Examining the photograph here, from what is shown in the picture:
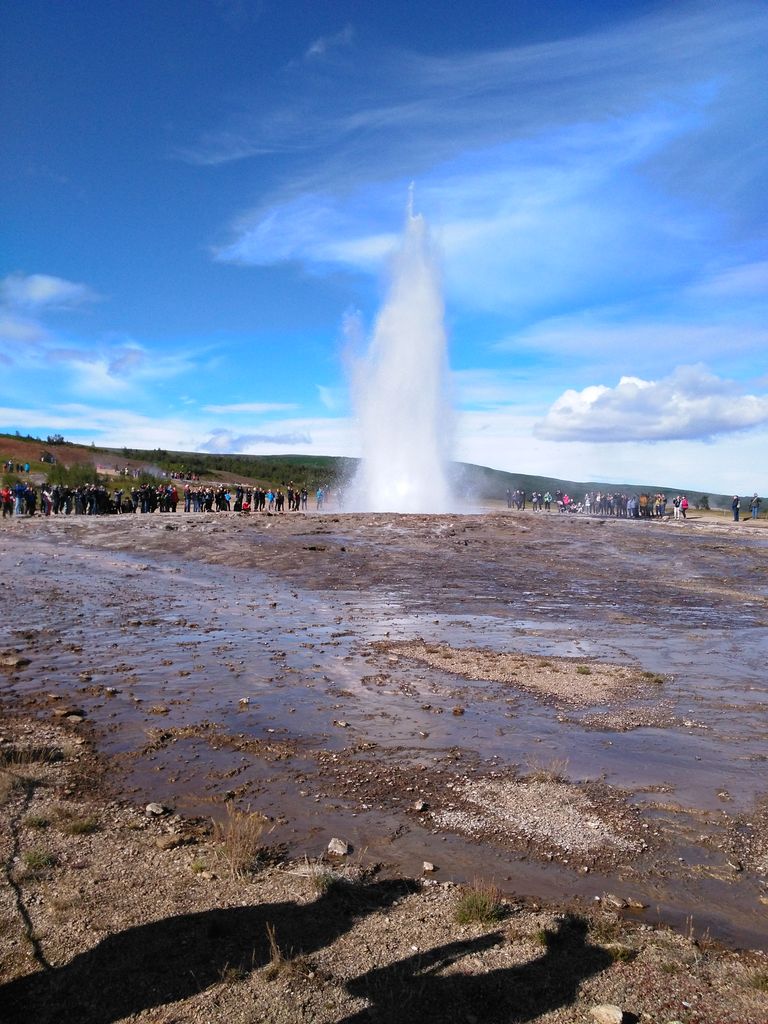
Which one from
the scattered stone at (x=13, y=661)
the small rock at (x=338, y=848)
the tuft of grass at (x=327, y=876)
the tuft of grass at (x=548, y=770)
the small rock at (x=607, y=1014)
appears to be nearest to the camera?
the small rock at (x=607, y=1014)

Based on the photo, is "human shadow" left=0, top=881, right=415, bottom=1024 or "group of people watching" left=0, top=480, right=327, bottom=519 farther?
"group of people watching" left=0, top=480, right=327, bottom=519

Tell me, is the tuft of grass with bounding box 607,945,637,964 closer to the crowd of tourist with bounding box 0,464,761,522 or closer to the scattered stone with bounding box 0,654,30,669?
the scattered stone with bounding box 0,654,30,669

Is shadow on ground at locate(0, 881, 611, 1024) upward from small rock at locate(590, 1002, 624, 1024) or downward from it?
downward

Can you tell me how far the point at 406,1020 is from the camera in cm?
330

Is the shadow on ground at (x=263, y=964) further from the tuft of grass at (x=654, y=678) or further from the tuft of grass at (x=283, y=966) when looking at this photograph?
the tuft of grass at (x=654, y=678)

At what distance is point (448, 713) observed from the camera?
8.06 meters

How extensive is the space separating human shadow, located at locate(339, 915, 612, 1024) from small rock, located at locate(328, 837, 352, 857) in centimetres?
122

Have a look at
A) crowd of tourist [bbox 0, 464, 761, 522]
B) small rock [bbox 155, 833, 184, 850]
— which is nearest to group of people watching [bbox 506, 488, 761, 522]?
crowd of tourist [bbox 0, 464, 761, 522]

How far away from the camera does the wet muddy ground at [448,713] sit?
16.5 feet

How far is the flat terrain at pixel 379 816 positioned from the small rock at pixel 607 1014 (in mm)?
57

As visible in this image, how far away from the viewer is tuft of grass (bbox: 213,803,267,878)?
14.9ft

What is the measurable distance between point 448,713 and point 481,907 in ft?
13.0

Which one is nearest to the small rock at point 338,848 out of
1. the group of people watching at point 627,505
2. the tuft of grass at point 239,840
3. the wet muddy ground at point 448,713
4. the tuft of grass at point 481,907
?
the wet muddy ground at point 448,713

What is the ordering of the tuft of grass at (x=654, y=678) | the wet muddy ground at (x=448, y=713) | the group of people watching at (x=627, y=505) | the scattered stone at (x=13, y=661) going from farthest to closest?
the group of people watching at (x=627, y=505)
the tuft of grass at (x=654, y=678)
the scattered stone at (x=13, y=661)
the wet muddy ground at (x=448, y=713)
